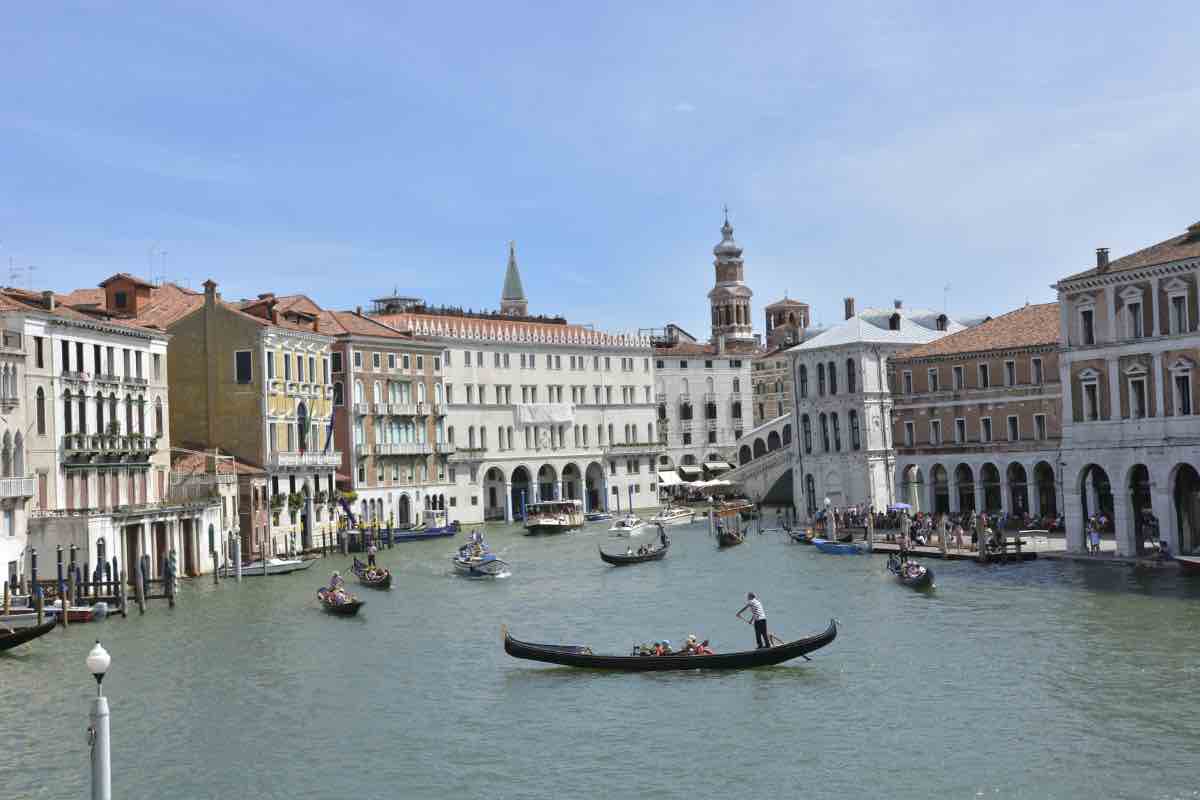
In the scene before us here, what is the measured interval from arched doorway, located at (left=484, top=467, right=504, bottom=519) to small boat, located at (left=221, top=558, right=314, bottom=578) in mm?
28452

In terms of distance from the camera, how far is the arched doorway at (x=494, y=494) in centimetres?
7851

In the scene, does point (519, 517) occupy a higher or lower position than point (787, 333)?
lower

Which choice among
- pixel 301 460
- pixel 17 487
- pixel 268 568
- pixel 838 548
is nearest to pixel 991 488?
pixel 838 548

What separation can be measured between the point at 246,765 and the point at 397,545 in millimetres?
41388

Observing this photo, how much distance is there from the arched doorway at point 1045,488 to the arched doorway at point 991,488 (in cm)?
154

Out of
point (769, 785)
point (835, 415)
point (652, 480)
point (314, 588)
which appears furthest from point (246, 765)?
point (652, 480)

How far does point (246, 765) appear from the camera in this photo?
832 inches

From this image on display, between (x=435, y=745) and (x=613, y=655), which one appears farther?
(x=613, y=655)

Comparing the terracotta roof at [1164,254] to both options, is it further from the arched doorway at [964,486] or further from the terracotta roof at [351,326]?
the terracotta roof at [351,326]

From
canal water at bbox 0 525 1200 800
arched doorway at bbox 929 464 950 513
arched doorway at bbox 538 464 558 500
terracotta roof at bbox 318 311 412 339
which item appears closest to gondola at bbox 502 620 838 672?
canal water at bbox 0 525 1200 800

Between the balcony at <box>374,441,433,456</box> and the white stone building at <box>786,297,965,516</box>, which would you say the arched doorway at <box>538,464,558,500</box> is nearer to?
the balcony at <box>374,441,433,456</box>

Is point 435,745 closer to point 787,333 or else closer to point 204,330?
point 204,330

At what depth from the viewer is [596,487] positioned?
84.9 metres

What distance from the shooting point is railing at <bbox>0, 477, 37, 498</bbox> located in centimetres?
3734
